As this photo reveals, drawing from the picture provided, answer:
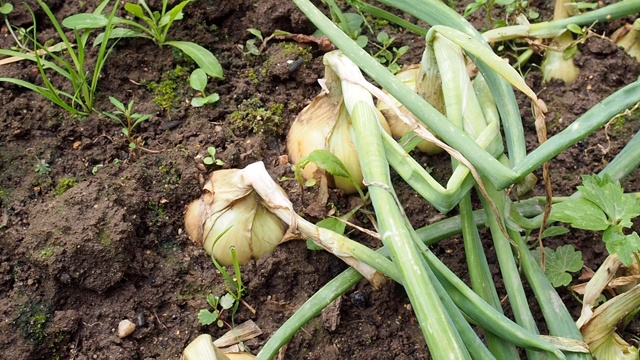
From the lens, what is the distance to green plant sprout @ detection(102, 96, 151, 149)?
1.56 metres

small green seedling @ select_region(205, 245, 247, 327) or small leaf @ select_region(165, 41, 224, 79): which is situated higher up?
small leaf @ select_region(165, 41, 224, 79)

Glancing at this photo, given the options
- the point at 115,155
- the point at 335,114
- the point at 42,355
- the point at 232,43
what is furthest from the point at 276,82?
the point at 42,355

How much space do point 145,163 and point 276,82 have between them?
0.40m

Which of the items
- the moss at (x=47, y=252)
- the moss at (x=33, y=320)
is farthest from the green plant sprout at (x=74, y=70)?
the moss at (x=33, y=320)

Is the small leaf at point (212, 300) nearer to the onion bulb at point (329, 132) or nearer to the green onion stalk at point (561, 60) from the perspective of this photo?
the onion bulb at point (329, 132)

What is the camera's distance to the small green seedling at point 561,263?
1.33 meters

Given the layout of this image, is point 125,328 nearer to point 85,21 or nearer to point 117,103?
point 117,103

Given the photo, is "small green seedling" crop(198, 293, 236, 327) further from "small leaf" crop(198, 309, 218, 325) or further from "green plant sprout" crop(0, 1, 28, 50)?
"green plant sprout" crop(0, 1, 28, 50)

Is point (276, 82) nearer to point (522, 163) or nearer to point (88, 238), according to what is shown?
point (88, 238)

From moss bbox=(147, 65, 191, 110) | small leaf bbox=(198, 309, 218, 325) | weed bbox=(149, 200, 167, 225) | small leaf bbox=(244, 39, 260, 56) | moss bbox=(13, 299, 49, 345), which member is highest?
small leaf bbox=(244, 39, 260, 56)

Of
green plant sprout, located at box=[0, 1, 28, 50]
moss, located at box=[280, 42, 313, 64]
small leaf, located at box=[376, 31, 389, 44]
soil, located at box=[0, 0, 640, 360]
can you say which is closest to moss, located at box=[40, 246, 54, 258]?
soil, located at box=[0, 0, 640, 360]

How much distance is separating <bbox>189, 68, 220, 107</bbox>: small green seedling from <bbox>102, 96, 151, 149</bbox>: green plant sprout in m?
0.12

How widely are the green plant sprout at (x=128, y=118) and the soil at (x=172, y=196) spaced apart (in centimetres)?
2

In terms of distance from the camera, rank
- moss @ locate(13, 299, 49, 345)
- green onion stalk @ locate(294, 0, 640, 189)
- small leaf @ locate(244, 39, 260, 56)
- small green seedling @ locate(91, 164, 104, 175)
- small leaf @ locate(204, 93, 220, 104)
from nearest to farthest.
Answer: green onion stalk @ locate(294, 0, 640, 189), moss @ locate(13, 299, 49, 345), small green seedling @ locate(91, 164, 104, 175), small leaf @ locate(204, 93, 220, 104), small leaf @ locate(244, 39, 260, 56)
